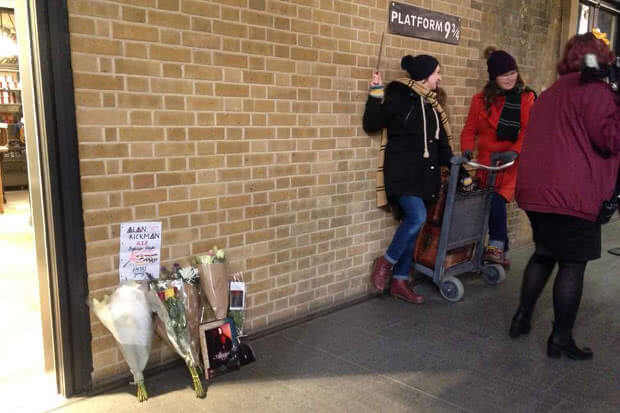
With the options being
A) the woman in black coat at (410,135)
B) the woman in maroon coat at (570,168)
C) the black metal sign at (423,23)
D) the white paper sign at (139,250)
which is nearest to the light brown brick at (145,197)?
the white paper sign at (139,250)

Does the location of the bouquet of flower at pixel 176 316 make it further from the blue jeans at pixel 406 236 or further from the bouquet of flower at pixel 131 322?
the blue jeans at pixel 406 236

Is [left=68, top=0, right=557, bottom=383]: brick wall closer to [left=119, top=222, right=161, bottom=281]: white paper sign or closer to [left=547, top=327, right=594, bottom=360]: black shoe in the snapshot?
[left=119, top=222, right=161, bottom=281]: white paper sign

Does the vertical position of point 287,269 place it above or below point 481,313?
above

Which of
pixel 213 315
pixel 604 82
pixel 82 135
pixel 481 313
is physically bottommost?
pixel 481 313

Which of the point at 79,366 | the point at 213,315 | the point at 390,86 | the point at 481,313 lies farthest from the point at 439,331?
the point at 79,366

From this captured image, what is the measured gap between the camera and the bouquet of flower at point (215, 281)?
2.91 meters

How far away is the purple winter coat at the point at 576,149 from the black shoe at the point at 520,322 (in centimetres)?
80

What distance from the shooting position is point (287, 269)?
3703mm

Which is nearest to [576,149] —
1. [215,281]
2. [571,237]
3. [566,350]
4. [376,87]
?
[571,237]

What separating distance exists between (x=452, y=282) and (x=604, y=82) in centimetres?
187

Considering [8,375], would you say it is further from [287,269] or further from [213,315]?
[287,269]

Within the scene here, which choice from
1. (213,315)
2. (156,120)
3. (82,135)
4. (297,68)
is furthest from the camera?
(297,68)

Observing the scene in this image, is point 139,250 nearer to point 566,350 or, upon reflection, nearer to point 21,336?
point 21,336

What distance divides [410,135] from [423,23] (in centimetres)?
102
